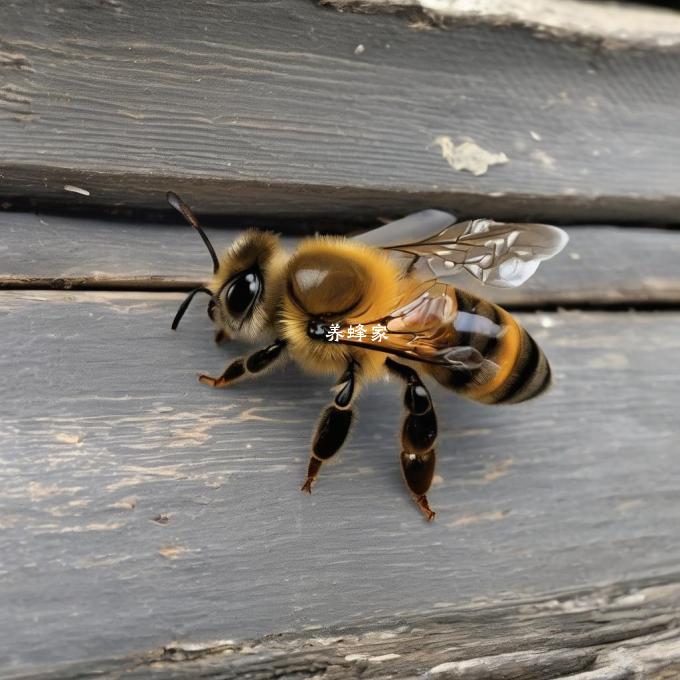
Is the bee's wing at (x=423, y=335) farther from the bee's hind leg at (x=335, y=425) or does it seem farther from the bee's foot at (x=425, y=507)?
the bee's foot at (x=425, y=507)

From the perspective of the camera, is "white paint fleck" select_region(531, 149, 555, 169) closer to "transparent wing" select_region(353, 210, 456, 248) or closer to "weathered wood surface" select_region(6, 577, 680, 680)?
"transparent wing" select_region(353, 210, 456, 248)

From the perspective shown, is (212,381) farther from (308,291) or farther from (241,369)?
(308,291)

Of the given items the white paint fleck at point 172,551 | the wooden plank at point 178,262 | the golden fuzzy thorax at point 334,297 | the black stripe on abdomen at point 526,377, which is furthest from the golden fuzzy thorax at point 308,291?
the white paint fleck at point 172,551

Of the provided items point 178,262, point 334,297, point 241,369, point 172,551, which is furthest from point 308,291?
point 172,551

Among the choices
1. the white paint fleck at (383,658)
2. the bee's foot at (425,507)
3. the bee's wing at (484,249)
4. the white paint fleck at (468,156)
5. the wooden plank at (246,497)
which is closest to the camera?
the wooden plank at (246,497)

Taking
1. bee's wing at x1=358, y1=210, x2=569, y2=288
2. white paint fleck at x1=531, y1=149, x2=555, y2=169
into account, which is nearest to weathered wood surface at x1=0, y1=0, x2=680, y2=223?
white paint fleck at x1=531, y1=149, x2=555, y2=169
